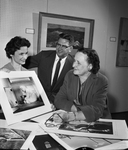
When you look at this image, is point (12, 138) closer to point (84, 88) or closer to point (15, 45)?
point (84, 88)

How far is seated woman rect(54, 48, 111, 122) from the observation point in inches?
63.0

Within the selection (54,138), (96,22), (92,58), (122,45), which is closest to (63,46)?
(92,58)

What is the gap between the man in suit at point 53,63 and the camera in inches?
102

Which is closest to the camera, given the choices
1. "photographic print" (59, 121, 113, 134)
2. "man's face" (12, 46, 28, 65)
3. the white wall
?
"photographic print" (59, 121, 113, 134)

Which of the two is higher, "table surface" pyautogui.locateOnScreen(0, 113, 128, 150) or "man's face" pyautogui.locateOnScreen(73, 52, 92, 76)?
"man's face" pyautogui.locateOnScreen(73, 52, 92, 76)

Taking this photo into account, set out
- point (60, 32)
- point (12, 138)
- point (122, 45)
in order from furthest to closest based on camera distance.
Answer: point (122, 45) → point (60, 32) → point (12, 138)

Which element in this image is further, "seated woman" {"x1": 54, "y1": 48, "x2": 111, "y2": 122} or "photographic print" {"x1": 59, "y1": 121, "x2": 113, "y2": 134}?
"seated woman" {"x1": 54, "y1": 48, "x2": 111, "y2": 122}

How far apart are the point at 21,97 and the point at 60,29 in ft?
8.84

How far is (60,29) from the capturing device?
3.80m

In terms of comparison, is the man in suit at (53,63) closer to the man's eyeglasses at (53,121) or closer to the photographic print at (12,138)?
the man's eyeglasses at (53,121)

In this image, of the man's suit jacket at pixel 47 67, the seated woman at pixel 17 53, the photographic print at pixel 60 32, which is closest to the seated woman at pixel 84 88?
the seated woman at pixel 17 53

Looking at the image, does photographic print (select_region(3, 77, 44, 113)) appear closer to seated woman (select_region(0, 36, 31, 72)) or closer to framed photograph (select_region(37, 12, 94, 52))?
seated woman (select_region(0, 36, 31, 72))

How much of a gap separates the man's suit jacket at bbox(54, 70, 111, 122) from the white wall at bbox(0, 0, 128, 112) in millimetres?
1976

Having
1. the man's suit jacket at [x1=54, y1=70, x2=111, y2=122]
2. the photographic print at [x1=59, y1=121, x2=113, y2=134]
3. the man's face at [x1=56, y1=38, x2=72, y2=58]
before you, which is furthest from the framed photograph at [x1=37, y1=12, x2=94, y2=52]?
the photographic print at [x1=59, y1=121, x2=113, y2=134]
